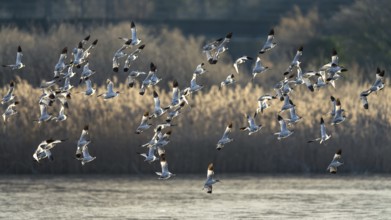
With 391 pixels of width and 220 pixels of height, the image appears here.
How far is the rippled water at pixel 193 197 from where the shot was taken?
2892 cm

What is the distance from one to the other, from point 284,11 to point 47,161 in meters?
68.6

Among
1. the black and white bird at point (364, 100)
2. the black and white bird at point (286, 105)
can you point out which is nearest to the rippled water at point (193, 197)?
the black and white bird at point (286, 105)

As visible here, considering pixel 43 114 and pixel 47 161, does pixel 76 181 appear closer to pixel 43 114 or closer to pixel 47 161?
pixel 47 161

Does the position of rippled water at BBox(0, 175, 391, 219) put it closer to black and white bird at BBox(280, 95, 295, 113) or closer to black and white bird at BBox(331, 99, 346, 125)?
black and white bird at BBox(331, 99, 346, 125)

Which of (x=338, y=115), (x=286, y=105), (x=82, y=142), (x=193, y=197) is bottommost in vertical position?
(x=193, y=197)

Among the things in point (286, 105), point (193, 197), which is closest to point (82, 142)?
point (193, 197)

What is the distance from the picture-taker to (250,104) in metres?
37.3

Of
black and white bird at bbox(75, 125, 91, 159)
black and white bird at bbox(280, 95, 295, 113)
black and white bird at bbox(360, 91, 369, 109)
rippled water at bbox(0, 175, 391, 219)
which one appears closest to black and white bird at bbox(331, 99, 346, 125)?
black and white bird at bbox(360, 91, 369, 109)

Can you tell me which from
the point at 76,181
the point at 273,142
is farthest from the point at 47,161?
the point at 273,142

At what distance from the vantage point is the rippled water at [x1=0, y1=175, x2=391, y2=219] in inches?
1139

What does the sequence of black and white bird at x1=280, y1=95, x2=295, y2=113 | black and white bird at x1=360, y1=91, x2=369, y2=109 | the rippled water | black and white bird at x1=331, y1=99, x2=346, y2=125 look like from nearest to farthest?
1. black and white bird at x1=360, y1=91, x2=369, y2=109
2. the rippled water
3. black and white bird at x1=331, y1=99, x2=346, y2=125
4. black and white bird at x1=280, y1=95, x2=295, y2=113

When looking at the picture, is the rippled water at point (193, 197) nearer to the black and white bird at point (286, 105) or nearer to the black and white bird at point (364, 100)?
the black and white bird at point (286, 105)

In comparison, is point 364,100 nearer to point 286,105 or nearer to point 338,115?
point 338,115

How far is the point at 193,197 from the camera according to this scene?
31.8 m
